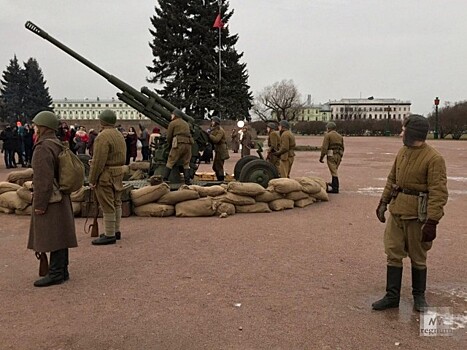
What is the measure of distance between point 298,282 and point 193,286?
1052mm

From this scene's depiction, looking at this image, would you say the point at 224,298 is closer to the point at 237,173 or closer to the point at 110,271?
the point at 110,271

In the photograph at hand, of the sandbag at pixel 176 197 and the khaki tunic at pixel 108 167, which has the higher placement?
the khaki tunic at pixel 108 167

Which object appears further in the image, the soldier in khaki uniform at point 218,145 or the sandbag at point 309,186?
the soldier in khaki uniform at point 218,145

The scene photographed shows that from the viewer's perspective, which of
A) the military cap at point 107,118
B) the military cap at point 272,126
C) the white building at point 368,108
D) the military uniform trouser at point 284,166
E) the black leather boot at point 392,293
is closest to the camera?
the black leather boot at point 392,293

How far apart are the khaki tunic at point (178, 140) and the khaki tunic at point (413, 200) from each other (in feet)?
19.4

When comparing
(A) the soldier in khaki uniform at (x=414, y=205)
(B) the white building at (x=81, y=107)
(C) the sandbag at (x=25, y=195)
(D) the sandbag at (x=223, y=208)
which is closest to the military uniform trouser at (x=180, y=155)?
(D) the sandbag at (x=223, y=208)

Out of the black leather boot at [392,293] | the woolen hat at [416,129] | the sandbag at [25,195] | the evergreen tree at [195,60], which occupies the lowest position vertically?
the black leather boot at [392,293]

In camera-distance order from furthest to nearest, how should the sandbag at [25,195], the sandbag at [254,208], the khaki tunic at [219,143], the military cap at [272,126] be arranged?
the military cap at [272,126] < the khaki tunic at [219,143] < the sandbag at [254,208] < the sandbag at [25,195]

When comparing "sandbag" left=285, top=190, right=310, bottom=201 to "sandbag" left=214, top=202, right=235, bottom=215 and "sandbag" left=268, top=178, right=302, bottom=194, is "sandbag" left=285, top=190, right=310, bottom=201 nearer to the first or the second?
"sandbag" left=268, top=178, right=302, bottom=194

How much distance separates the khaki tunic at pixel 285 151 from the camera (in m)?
10.7

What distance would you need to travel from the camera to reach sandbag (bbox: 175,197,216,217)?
819cm

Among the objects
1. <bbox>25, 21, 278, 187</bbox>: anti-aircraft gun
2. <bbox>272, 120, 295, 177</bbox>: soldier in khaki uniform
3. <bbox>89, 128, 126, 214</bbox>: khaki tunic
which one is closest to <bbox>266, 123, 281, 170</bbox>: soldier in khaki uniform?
<bbox>272, 120, 295, 177</bbox>: soldier in khaki uniform

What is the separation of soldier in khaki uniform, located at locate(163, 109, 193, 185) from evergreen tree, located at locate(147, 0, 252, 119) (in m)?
24.4

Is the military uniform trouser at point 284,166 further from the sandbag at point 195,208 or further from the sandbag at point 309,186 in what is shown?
the sandbag at point 195,208
